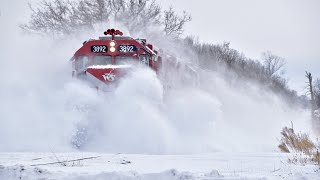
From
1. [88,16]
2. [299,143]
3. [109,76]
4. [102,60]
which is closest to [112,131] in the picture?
[109,76]

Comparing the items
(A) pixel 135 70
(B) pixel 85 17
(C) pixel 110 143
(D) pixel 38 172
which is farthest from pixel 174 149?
(B) pixel 85 17

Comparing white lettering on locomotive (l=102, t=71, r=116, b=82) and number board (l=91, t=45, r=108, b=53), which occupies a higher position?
number board (l=91, t=45, r=108, b=53)

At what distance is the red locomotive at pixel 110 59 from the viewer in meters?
12.4

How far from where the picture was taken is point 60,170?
6.30 metres

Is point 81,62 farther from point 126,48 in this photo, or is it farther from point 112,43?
point 126,48

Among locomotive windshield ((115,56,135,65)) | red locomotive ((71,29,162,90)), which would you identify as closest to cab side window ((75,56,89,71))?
red locomotive ((71,29,162,90))

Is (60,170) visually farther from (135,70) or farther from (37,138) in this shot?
(135,70)

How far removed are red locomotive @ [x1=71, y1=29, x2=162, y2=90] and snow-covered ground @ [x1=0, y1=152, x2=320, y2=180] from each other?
4.25m

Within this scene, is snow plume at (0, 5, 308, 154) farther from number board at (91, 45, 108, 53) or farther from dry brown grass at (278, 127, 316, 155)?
dry brown grass at (278, 127, 316, 155)

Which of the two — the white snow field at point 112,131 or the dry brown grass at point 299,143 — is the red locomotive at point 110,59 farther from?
the dry brown grass at point 299,143

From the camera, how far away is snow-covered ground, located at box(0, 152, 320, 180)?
19.9 ft

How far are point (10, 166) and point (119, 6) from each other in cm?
2476

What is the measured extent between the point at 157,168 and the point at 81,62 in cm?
716

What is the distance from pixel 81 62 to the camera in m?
13.3
